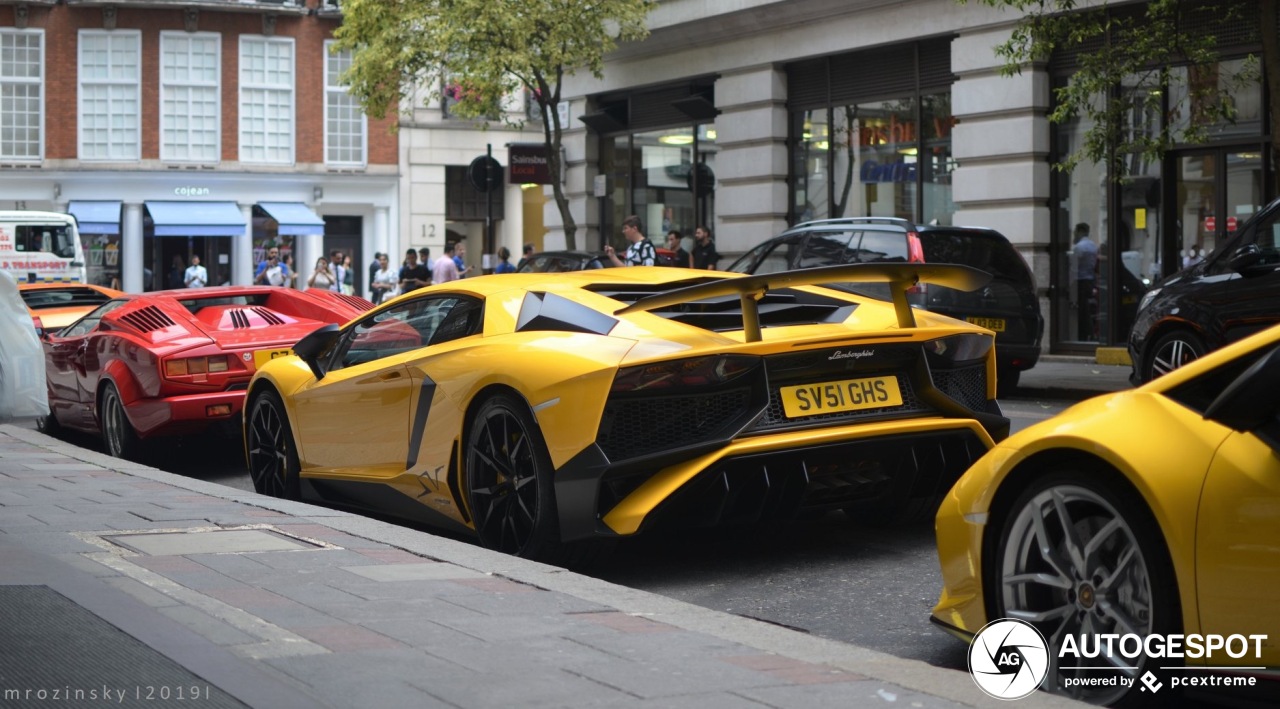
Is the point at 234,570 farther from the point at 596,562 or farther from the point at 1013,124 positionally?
the point at 1013,124

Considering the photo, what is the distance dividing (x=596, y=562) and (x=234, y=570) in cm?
143

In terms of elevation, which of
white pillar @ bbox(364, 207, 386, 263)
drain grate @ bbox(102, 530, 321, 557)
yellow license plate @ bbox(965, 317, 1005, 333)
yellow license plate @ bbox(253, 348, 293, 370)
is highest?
→ white pillar @ bbox(364, 207, 386, 263)

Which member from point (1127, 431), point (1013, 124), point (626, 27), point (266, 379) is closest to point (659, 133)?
point (626, 27)

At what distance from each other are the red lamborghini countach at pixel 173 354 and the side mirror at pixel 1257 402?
814cm

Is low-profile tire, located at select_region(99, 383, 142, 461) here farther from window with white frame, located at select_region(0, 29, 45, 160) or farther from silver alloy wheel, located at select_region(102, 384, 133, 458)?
window with white frame, located at select_region(0, 29, 45, 160)

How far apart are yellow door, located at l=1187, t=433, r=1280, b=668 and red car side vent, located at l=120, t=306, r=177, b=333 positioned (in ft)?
29.1

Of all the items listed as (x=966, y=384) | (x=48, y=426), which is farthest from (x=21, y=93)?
(x=966, y=384)

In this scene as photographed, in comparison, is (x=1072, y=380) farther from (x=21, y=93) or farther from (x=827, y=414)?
(x=21, y=93)

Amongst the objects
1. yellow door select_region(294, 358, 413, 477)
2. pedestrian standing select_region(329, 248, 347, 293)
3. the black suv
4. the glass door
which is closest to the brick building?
pedestrian standing select_region(329, 248, 347, 293)

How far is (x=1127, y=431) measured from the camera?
4191 millimetres

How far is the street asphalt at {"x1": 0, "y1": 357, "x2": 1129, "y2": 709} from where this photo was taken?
161 inches

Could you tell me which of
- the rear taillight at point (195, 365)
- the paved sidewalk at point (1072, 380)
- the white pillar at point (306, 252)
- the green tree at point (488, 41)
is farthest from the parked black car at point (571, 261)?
the white pillar at point (306, 252)

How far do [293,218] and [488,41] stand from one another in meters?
23.2

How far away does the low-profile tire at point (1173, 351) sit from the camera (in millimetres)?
12008
